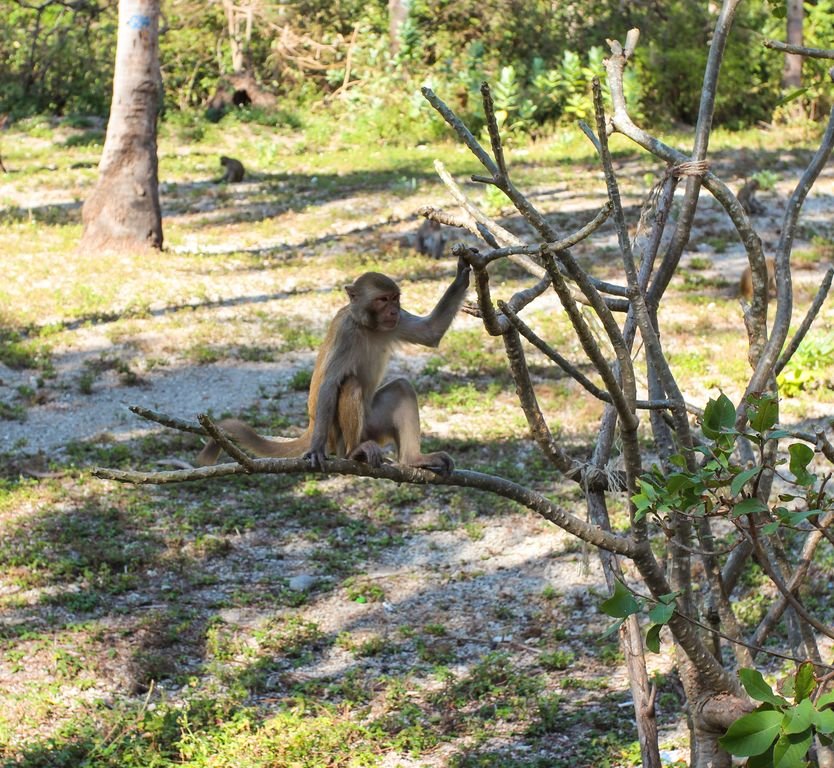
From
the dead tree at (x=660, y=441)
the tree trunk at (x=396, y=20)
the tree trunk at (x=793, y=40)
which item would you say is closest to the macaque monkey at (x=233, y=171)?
the tree trunk at (x=396, y=20)

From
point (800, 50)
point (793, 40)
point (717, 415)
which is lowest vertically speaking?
point (717, 415)

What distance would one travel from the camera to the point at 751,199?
1546cm

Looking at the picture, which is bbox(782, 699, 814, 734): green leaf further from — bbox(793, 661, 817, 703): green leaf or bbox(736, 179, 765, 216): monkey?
Answer: bbox(736, 179, 765, 216): monkey

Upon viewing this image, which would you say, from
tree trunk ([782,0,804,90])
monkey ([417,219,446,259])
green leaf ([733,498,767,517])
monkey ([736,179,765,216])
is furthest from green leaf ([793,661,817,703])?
tree trunk ([782,0,804,90])

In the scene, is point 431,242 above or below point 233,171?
below

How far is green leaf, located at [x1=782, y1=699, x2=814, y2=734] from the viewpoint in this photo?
2.46 m

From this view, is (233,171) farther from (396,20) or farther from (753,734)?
(753,734)

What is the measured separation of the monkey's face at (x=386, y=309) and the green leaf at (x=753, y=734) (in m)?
3.09

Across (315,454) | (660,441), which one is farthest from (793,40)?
(660,441)

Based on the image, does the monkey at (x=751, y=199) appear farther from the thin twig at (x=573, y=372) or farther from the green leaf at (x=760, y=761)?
the green leaf at (x=760, y=761)

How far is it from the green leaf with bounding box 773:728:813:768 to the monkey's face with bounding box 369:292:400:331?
3138mm

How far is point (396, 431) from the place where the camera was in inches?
215

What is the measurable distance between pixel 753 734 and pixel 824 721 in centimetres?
15

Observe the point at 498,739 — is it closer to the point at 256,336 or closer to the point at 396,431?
the point at 396,431
